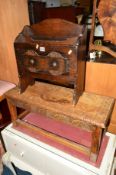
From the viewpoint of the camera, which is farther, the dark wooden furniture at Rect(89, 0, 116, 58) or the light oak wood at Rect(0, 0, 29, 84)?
the light oak wood at Rect(0, 0, 29, 84)

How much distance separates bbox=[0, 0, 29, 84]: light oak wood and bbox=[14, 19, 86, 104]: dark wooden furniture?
1.29 feet

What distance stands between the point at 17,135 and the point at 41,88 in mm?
411

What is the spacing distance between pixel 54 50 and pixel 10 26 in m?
0.65

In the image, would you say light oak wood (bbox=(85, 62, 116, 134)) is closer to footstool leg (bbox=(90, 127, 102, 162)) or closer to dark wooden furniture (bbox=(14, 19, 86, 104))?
dark wooden furniture (bbox=(14, 19, 86, 104))

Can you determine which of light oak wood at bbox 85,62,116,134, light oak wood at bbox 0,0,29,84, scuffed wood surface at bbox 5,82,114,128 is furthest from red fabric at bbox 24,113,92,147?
light oak wood at bbox 0,0,29,84

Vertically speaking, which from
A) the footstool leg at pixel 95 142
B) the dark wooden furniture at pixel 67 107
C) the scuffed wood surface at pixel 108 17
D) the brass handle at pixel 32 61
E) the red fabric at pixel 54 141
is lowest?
the red fabric at pixel 54 141

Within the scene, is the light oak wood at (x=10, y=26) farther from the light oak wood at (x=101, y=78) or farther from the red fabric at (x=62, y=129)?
the light oak wood at (x=101, y=78)

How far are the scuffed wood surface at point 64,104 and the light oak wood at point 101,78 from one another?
0.56ft

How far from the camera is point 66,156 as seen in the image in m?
0.96

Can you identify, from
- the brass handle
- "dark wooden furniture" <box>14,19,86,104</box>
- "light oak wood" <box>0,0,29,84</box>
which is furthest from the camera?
"light oak wood" <box>0,0,29,84</box>

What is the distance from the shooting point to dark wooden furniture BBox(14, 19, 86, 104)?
81 cm

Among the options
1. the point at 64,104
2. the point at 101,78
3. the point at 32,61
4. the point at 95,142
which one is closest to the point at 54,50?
the point at 32,61

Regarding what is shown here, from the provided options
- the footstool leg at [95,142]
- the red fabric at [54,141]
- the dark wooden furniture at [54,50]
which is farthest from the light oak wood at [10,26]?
the footstool leg at [95,142]

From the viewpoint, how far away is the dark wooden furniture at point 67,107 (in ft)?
2.72
